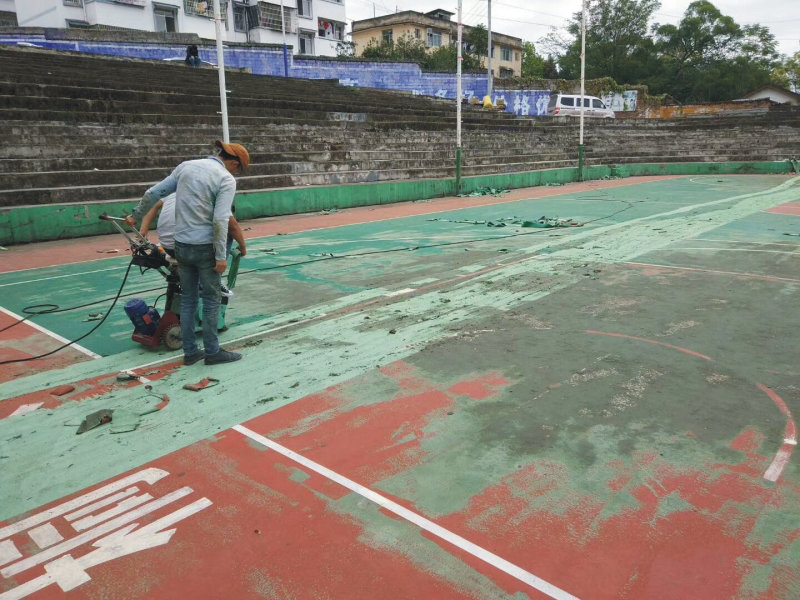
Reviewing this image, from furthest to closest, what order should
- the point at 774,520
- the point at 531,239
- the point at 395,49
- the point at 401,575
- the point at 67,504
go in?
the point at 395,49, the point at 531,239, the point at 67,504, the point at 774,520, the point at 401,575

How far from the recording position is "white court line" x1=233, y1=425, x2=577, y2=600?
256 cm

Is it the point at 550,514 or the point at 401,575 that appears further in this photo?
the point at 550,514

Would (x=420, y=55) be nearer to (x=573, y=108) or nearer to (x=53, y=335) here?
(x=573, y=108)

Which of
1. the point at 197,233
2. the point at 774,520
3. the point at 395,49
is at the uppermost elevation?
the point at 395,49

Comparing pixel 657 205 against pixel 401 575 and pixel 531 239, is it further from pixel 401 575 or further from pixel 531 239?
pixel 401 575

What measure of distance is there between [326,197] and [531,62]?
53.3m

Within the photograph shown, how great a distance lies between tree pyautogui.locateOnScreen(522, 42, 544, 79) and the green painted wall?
126 feet

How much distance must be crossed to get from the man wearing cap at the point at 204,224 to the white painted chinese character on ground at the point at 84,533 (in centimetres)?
189

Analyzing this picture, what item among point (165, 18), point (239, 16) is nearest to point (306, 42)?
point (239, 16)

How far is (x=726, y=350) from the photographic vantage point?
17.4ft

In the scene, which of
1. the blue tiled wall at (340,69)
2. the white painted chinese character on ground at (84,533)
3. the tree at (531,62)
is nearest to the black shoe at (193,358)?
the white painted chinese character on ground at (84,533)

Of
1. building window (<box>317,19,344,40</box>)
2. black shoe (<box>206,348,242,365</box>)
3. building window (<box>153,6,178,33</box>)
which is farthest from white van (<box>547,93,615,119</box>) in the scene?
black shoe (<box>206,348,242,365</box>)

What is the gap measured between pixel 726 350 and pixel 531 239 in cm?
602

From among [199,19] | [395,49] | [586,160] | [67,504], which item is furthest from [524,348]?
[395,49]
